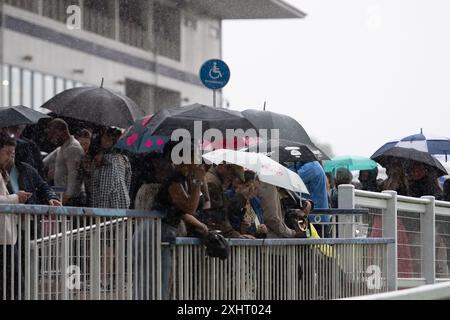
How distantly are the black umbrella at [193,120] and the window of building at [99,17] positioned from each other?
29.7 m

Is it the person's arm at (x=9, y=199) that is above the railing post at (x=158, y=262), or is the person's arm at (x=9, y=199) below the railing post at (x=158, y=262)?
above

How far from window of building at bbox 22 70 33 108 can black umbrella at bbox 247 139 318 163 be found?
20563 mm

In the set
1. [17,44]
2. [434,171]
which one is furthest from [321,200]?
[17,44]

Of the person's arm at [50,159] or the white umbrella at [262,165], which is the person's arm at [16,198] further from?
the person's arm at [50,159]

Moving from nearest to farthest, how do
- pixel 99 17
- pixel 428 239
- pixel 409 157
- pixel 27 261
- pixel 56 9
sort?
1. pixel 27 261
2. pixel 428 239
3. pixel 409 157
4. pixel 56 9
5. pixel 99 17

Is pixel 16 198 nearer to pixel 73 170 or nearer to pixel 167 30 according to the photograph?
pixel 73 170

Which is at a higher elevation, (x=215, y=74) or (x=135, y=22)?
(x=135, y=22)

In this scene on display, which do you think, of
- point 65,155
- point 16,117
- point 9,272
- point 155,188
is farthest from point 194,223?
point 65,155

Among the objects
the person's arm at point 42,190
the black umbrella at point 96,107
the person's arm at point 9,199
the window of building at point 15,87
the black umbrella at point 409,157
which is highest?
the window of building at point 15,87

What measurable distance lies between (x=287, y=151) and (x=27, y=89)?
22.0 m

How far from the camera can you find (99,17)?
42125mm

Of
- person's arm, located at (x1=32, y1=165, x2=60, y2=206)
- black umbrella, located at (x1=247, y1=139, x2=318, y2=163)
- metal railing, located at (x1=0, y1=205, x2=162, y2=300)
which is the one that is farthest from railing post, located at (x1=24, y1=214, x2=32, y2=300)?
black umbrella, located at (x1=247, y1=139, x2=318, y2=163)

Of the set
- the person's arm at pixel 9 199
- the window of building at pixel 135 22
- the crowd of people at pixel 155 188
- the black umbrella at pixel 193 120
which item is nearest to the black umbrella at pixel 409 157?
the crowd of people at pixel 155 188

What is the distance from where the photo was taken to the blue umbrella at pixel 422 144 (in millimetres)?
17978
